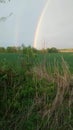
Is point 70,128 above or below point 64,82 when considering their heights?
below

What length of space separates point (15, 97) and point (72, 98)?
1.24 meters

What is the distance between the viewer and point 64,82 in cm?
1025

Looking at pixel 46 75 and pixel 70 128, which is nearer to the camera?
pixel 70 128

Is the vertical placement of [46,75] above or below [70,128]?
above

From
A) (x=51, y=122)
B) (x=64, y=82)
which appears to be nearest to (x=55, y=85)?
(x=64, y=82)

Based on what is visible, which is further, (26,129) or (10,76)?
(10,76)

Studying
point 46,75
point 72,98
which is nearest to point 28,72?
point 46,75

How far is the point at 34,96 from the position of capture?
10.1 metres

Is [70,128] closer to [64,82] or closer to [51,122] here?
[51,122]

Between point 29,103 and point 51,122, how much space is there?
646 millimetres

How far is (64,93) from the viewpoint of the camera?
10094mm

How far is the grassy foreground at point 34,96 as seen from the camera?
9771 millimetres

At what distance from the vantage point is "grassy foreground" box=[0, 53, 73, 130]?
9771 mm

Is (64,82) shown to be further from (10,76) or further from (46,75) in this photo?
(10,76)
